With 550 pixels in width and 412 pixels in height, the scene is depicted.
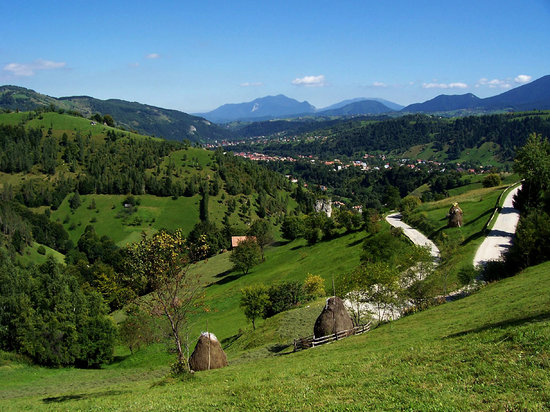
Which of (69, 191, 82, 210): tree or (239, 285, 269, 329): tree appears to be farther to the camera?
(69, 191, 82, 210): tree

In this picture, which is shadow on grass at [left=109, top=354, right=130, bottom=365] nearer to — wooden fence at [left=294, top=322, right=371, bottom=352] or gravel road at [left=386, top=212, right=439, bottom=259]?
wooden fence at [left=294, top=322, right=371, bottom=352]

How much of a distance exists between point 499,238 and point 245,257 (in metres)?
60.9

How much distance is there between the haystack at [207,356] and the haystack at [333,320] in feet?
31.3

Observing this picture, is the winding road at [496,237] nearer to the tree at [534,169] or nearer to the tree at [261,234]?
the tree at [534,169]

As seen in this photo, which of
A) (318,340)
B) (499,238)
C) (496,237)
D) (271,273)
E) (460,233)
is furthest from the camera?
(271,273)

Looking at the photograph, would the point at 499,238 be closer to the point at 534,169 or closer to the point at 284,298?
the point at 534,169

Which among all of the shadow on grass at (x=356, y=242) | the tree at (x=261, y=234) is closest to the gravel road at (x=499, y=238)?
the shadow on grass at (x=356, y=242)

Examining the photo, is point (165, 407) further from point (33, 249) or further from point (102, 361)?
point (33, 249)

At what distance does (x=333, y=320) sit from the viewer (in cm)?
3528

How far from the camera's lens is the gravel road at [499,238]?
51.7 metres

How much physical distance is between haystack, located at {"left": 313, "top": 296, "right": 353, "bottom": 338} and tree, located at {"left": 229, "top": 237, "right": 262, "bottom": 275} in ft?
216

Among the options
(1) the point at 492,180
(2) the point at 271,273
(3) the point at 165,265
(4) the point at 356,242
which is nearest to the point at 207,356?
(3) the point at 165,265

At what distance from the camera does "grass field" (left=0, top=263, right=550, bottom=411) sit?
13258 millimetres

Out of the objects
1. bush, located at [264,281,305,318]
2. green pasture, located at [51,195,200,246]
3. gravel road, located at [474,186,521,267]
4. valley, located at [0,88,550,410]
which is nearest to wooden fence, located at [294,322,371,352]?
valley, located at [0,88,550,410]
